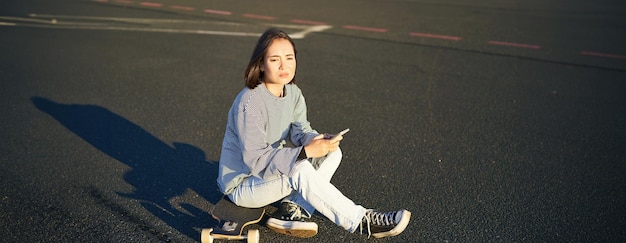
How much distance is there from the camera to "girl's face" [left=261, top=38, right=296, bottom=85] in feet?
10.8

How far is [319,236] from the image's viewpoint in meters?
3.58

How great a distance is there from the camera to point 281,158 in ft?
10.5

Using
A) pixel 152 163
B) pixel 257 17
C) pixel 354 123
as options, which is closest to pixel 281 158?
pixel 152 163

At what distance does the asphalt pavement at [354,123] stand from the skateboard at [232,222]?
7.0 inches

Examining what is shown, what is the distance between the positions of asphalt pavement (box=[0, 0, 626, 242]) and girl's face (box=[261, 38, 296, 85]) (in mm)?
1017

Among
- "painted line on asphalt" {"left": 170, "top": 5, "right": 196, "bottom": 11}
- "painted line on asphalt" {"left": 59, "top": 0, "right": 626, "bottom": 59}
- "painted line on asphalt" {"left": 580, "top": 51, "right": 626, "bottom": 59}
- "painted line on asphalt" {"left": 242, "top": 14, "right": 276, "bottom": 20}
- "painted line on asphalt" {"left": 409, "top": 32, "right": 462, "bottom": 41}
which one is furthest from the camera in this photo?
"painted line on asphalt" {"left": 170, "top": 5, "right": 196, "bottom": 11}

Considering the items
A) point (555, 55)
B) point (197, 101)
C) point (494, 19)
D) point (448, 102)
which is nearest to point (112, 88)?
point (197, 101)

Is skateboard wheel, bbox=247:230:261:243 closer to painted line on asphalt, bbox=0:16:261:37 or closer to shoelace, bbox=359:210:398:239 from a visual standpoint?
shoelace, bbox=359:210:398:239

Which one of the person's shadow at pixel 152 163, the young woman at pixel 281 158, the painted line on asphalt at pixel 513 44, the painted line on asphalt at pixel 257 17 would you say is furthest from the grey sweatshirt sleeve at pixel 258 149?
the painted line on asphalt at pixel 257 17

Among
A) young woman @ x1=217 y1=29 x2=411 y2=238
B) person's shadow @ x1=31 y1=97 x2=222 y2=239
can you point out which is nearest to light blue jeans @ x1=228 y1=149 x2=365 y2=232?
young woman @ x1=217 y1=29 x2=411 y2=238

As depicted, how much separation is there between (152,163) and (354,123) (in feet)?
→ 6.52

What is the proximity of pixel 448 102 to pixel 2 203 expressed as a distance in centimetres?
434

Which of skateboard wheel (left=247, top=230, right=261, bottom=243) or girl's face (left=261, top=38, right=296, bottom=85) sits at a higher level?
girl's face (left=261, top=38, right=296, bottom=85)

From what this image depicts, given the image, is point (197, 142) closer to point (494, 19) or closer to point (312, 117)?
point (312, 117)
